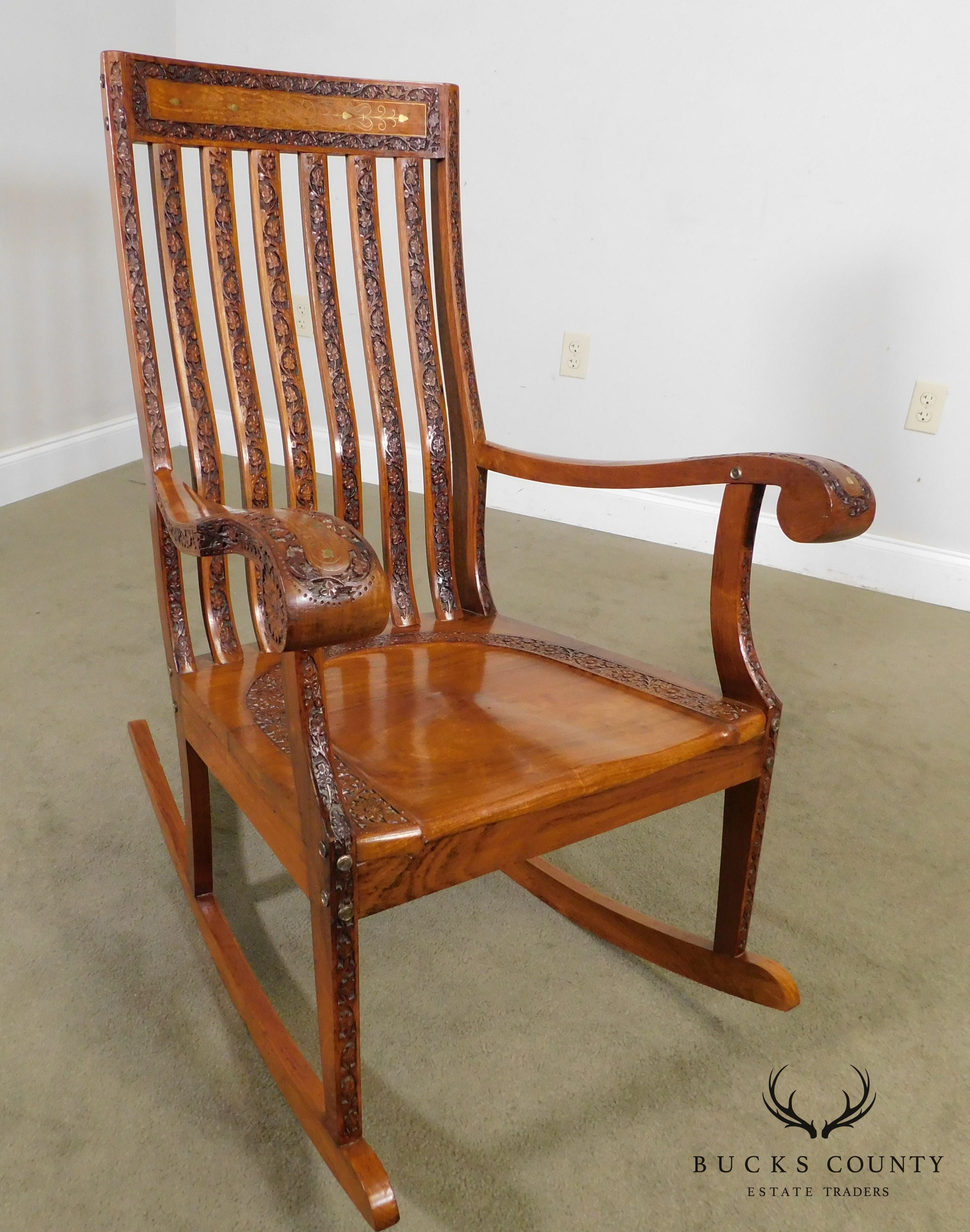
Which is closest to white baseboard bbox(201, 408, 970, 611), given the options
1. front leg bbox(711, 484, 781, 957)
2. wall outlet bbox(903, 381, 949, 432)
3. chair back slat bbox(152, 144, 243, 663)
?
wall outlet bbox(903, 381, 949, 432)

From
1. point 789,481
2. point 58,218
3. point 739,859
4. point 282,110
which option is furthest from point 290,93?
point 58,218

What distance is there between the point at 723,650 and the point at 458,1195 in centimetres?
51

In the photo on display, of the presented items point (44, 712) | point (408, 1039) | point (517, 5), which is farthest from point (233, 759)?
point (517, 5)

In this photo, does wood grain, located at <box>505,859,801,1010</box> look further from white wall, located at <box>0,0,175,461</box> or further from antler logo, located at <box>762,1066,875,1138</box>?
white wall, located at <box>0,0,175,461</box>

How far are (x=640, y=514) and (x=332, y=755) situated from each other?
5.92 ft

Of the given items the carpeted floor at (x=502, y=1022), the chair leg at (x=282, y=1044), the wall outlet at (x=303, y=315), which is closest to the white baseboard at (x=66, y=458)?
the wall outlet at (x=303, y=315)

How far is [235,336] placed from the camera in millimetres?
1018

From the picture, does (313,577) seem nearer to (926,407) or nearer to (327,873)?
(327,873)

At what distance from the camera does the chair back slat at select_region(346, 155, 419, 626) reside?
108 centimetres

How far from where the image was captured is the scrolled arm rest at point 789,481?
76 cm

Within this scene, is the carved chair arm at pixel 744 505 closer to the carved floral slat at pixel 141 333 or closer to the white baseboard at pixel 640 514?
the carved floral slat at pixel 141 333

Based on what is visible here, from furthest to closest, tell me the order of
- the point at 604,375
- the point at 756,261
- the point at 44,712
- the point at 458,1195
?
the point at 604,375 < the point at 756,261 < the point at 44,712 < the point at 458,1195

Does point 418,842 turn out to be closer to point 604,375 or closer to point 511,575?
point 511,575

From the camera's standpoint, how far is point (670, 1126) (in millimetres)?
895
